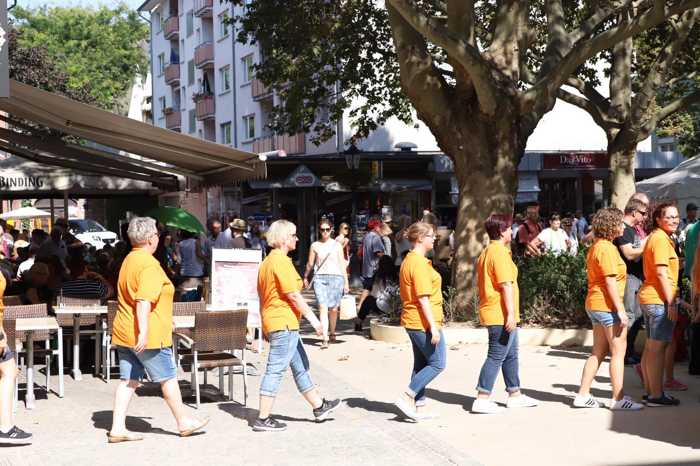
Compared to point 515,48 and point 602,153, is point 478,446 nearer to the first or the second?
point 515,48

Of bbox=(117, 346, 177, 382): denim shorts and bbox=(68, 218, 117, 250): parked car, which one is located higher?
bbox=(68, 218, 117, 250): parked car

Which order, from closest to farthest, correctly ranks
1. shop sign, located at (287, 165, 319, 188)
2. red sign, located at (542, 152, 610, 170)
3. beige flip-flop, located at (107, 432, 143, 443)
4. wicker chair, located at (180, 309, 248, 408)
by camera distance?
beige flip-flop, located at (107, 432, 143, 443) → wicker chair, located at (180, 309, 248, 408) → shop sign, located at (287, 165, 319, 188) → red sign, located at (542, 152, 610, 170)

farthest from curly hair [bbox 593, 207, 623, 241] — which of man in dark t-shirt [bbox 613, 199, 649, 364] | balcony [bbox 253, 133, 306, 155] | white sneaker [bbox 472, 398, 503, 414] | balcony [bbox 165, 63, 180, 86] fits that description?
balcony [bbox 165, 63, 180, 86]

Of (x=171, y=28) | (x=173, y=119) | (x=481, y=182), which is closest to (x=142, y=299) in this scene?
(x=481, y=182)

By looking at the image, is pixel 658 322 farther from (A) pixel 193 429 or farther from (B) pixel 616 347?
(A) pixel 193 429

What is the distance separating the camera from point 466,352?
42.4ft

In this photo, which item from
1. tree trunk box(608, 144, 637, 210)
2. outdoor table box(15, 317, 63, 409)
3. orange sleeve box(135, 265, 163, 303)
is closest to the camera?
orange sleeve box(135, 265, 163, 303)

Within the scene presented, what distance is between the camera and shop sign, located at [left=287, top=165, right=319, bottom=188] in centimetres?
3397

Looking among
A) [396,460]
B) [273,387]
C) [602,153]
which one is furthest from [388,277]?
[602,153]

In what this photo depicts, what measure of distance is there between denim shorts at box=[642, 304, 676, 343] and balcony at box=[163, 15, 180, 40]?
58567mm

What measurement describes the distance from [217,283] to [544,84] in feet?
16.4

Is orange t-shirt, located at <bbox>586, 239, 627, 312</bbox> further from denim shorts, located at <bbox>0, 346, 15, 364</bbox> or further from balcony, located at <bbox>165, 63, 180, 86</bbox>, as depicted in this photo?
balcony, located at <bbox>165, 63, 180, 86</bbox>

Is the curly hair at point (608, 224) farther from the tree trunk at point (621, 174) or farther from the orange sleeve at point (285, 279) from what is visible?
the tree trunk at point (621, 174)

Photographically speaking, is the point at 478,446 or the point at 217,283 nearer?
the point at 478,446
